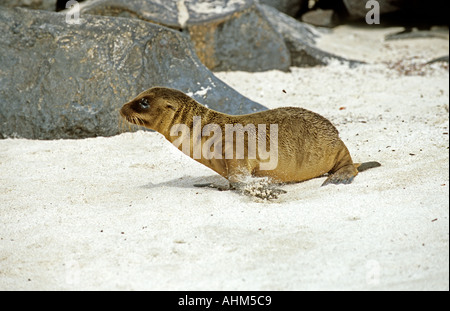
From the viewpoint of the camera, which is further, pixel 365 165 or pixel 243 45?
pixel 243 45

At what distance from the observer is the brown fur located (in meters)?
3.96

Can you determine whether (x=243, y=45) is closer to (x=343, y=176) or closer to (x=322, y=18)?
(x=322, y=18)

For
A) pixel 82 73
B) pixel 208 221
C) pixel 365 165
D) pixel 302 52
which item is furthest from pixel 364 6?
pixel 208 221

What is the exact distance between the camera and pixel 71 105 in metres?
5.76

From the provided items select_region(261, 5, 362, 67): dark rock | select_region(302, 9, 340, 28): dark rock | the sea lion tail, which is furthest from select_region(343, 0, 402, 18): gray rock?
the sea lion tail

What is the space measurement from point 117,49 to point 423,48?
6194mm

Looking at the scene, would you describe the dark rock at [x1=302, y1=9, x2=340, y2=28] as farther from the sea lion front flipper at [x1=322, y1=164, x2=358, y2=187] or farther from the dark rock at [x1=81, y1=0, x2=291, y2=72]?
the sea lion front flipper at [x1=322, y1=164, x2=358, y2=187]

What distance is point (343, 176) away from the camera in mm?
3873

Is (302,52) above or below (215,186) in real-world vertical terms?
below

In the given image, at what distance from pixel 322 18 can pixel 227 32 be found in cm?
436

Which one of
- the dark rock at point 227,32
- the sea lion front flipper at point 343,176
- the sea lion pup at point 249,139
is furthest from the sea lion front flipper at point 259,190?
the dark rock at point 227,32

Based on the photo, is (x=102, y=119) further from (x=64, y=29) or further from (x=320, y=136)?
(x=320, y=136)
